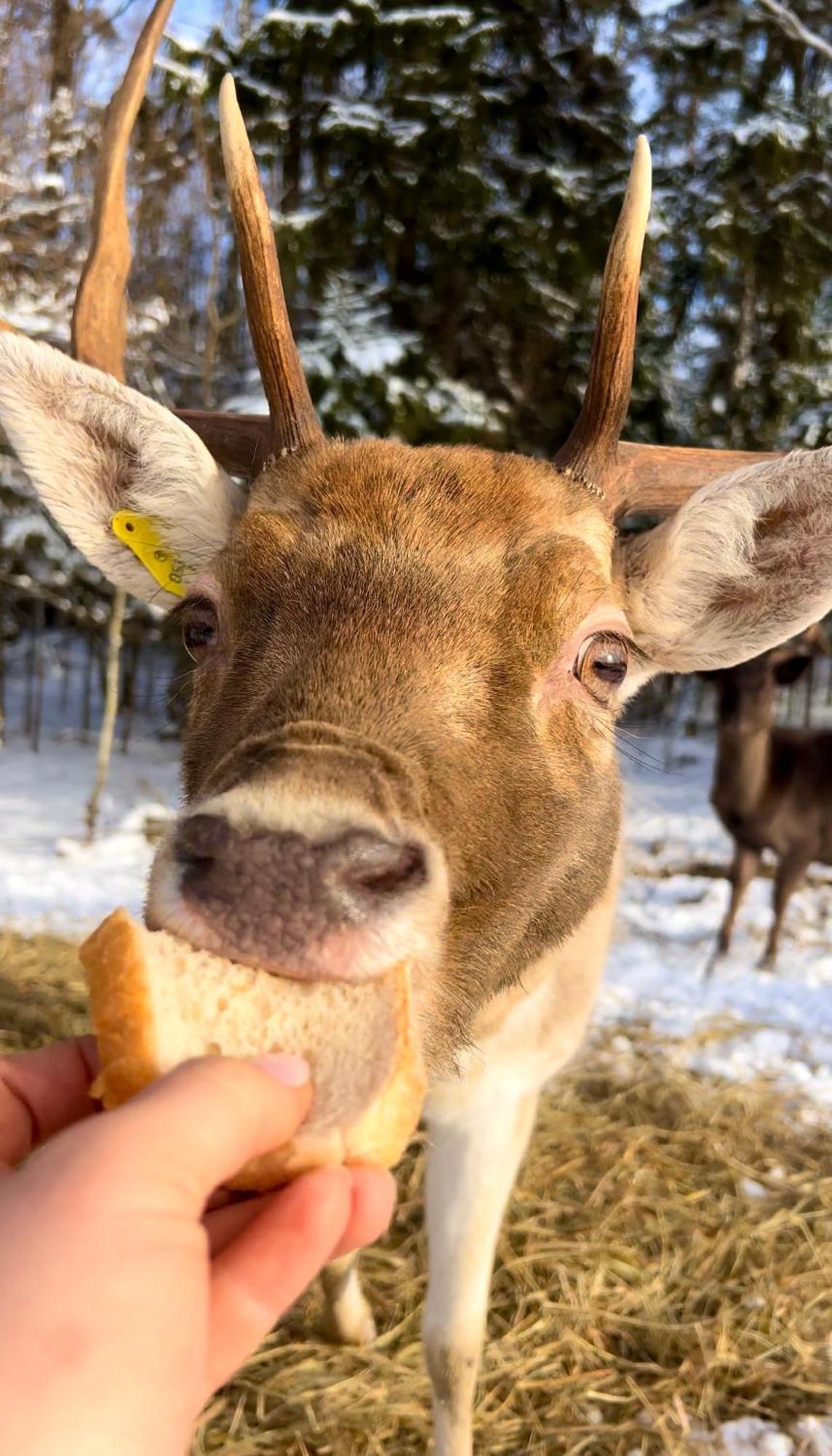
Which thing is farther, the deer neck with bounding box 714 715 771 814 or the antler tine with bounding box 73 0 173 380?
the deer neck with bounding box 714 715 771 814

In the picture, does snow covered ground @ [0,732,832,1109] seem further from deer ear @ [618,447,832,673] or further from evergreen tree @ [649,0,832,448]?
evergreen tree @ [649,0,832,448]

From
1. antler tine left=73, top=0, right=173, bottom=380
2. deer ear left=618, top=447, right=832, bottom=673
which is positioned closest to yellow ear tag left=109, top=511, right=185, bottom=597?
antler tine left=73, top=0, right=173, bottom=380

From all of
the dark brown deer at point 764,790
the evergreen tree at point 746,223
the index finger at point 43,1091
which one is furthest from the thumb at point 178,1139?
the evergreen tree at point 746,223

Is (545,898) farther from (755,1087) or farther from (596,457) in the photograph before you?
(755,1087)

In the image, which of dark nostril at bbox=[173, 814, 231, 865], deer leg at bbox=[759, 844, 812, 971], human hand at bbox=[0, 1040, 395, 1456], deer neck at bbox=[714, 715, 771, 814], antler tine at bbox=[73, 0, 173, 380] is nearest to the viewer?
human hand at bbox=[0, 1040, 395, 1456]

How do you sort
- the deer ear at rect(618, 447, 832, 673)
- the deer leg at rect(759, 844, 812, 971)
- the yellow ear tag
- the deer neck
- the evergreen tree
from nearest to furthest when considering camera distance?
the deer ear at rect(618, 447, 832, 673) → the yellow ear tag → the deer leg at rect(759, 844, 812, 971) → the deer neck → the evergreen tree

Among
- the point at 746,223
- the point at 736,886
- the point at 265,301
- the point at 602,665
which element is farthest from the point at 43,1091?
the point at 746,223

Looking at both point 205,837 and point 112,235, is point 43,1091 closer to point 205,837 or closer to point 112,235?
point 205,837
